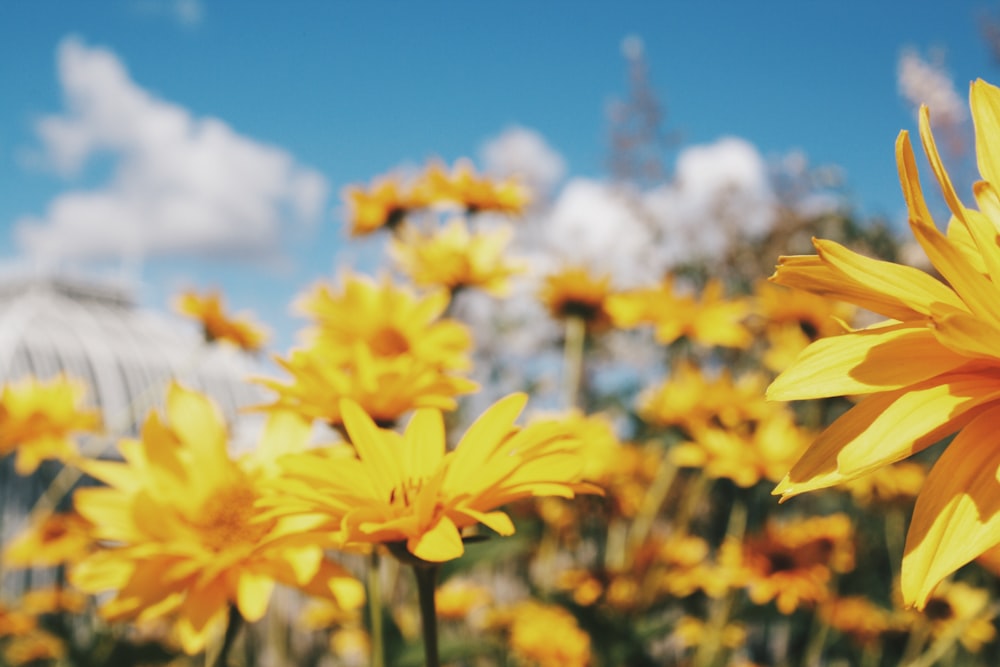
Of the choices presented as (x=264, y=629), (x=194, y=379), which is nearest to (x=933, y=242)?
(x=264, y=629)

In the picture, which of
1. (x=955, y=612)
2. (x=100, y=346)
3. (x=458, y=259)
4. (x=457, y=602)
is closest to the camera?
(x=458, y=259)

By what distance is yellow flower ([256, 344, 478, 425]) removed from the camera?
88 cm

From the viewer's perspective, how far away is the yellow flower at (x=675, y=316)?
87.8 inches

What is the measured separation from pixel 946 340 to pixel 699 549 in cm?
225

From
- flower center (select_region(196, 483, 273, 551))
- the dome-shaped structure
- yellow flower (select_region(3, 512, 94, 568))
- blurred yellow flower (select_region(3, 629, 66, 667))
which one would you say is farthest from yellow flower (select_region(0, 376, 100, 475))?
the dome-shaped structure

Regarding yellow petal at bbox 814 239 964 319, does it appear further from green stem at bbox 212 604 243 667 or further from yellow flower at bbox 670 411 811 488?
yellow flower at bbox 670 411 811 488

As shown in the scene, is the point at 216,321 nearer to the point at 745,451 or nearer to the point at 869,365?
the point at 745,451

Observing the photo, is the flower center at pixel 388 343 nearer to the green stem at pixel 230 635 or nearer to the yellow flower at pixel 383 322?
the yellow flower at pixel 383 322

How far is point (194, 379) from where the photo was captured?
7.97 metres

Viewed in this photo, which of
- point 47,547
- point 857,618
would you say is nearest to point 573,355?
point 857,618

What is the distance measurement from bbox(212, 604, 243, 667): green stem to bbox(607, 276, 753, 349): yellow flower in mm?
1516

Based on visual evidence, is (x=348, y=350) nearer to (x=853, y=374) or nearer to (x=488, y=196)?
(x=853, y=374)

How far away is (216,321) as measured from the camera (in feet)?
8.31

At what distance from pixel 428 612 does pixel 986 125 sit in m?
0.50
